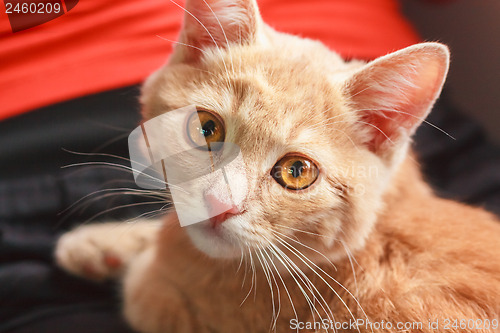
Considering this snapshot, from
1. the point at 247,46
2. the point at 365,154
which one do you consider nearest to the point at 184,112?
the point at 247,46

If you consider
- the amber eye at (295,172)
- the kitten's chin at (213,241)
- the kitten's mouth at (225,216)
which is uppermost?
the amber eye at (295,172)

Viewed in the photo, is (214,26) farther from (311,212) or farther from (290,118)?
(311,212)

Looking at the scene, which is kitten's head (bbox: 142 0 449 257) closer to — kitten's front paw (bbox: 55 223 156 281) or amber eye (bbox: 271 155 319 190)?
amber eye (bbox: 271 155 319 190)

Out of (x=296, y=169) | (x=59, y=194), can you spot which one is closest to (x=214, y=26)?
(x=296, y=169)

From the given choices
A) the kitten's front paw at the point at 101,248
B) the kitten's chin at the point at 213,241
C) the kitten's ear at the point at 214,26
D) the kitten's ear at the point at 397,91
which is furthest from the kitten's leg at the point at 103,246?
the kitten's ear at the point at 397,91

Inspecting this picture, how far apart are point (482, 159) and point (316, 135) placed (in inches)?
17.2

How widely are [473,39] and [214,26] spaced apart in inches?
20.8

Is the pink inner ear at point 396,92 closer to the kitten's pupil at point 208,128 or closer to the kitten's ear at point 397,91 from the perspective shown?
the kitten's ear at point 397,91

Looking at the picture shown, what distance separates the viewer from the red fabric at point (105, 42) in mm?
769

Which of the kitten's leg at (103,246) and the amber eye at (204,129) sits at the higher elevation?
the amber eye at (204,129)

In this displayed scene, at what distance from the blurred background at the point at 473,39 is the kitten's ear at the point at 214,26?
350 millimetres

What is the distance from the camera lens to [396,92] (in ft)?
2.45

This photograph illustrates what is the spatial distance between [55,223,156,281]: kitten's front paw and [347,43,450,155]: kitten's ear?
0.55 meters

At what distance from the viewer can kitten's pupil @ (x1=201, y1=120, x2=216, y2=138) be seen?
75 centimetres
